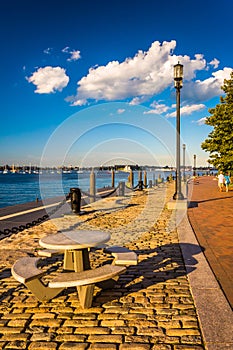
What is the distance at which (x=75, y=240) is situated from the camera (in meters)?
4.12

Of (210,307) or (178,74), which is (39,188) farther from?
(210,307)

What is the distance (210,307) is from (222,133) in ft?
57.6

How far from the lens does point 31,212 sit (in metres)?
13.0

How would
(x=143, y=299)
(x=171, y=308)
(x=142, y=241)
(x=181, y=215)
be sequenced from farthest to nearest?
(x=181, y=215) → (x=142, y=241) → (x=143, y=299) → (x=171, y=308)

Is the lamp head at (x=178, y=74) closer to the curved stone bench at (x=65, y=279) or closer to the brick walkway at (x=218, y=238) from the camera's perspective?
the brick walkway at (x=218, y=238)

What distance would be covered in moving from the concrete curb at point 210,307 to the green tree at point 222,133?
1509 centimetres

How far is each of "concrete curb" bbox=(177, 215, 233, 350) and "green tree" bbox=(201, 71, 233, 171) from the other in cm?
1509

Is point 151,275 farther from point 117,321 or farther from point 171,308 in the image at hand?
point 117,321

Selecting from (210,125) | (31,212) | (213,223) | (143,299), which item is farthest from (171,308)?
(210,125)

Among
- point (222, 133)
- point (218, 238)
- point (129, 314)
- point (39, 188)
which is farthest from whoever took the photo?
point (39, 188)

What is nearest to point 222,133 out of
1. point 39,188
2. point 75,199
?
point 75,199

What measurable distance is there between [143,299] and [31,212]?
32.2 feet

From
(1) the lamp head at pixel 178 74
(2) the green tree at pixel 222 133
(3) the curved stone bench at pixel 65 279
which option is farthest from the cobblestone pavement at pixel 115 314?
(2) the green tree at pixel 222 133

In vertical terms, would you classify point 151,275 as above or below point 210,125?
below
